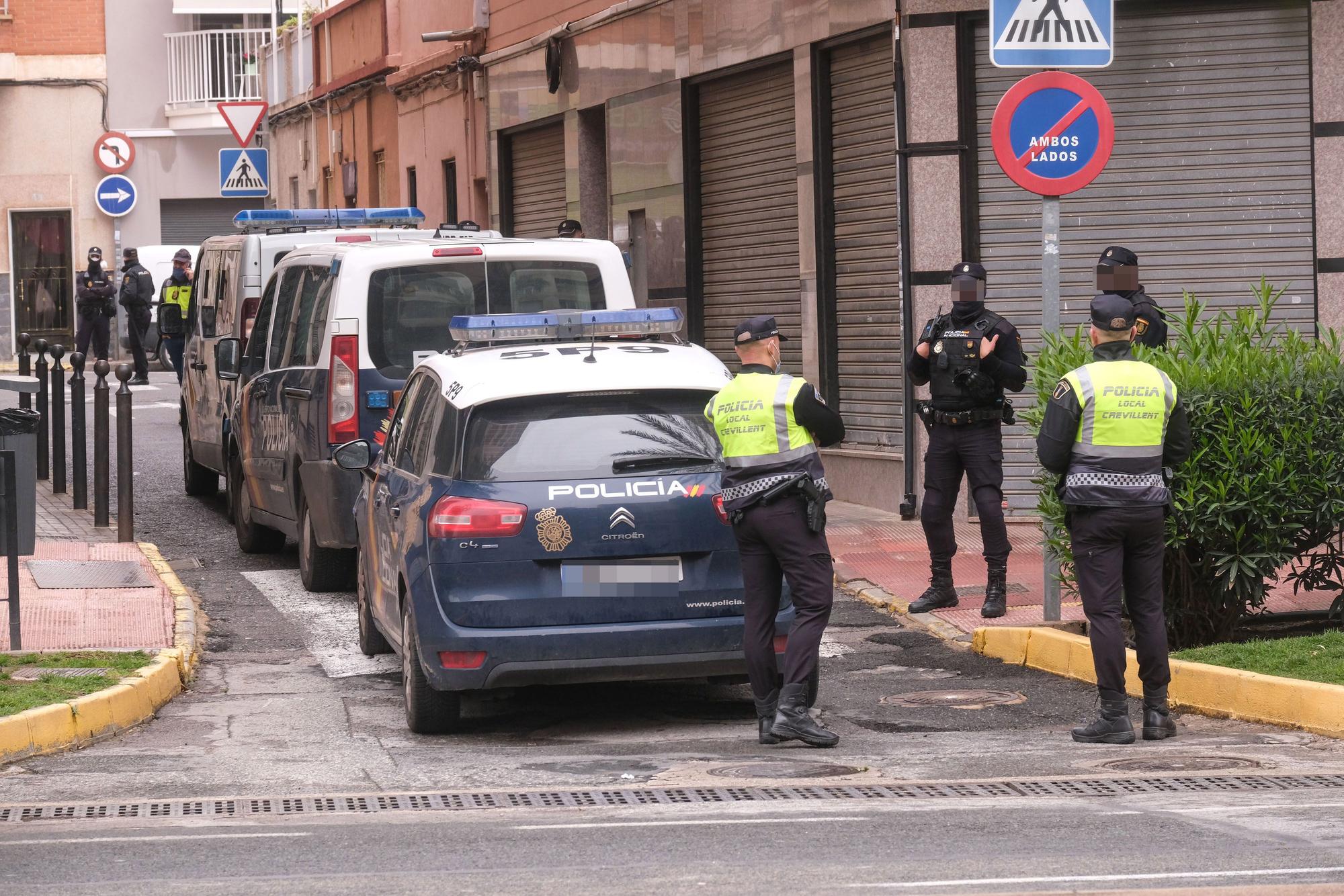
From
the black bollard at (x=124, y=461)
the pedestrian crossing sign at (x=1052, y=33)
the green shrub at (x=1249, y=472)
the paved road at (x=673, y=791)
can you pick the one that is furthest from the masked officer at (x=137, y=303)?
the green shrub at (x=1249, y=472)

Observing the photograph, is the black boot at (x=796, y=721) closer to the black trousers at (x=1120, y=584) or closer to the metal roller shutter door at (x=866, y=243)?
the black trousers at (x=1120, y=584)

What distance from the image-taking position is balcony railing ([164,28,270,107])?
42344 mm

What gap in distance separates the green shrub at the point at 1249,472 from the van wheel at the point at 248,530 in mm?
6320

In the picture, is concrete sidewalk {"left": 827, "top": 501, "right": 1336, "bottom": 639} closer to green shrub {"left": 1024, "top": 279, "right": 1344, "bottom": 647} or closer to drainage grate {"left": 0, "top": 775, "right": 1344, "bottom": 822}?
green shrub {"left": 1024, "top": 279, "right": 1344, "bottom": 647}

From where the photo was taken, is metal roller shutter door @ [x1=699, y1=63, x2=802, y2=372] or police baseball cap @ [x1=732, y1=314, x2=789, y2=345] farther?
metal roller shutter door @ [x1=699, y1=63, x2=802, y2=372]

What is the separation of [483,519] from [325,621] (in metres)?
3.70

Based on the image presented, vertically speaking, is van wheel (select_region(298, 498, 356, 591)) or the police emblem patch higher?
the police emblem patch

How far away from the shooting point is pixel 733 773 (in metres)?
7.72

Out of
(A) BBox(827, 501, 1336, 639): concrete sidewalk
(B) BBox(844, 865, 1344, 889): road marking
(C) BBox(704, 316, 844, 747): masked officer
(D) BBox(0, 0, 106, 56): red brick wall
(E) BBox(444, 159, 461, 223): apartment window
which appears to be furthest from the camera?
(D) BBox(0, 0, 106, 56): red brick wall

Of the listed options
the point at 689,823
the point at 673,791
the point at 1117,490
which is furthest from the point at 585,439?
the point at 689,823

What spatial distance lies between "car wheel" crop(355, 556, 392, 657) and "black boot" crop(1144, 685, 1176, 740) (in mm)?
3710

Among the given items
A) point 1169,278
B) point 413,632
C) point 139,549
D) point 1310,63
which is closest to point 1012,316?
point 1169,278

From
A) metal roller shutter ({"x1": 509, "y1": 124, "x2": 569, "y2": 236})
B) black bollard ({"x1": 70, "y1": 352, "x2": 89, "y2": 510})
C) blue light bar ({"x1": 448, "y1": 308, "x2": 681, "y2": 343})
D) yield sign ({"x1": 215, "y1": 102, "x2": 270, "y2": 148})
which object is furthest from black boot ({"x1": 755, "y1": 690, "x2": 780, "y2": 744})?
yield sign ({"x1": 215, "y1": 102, "x2": 270, "y2": 148})

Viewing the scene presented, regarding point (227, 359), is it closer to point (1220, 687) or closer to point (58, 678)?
point (58, 678)
